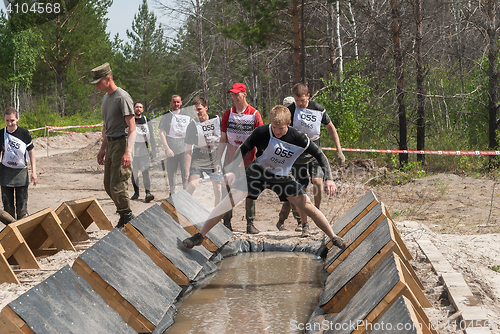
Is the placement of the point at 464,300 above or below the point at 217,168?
below

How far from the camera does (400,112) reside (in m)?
13.4

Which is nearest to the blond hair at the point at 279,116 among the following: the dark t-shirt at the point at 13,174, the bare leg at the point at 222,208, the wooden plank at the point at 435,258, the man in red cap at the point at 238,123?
the bare leg at the point at 222,208

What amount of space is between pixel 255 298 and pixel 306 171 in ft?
7.56

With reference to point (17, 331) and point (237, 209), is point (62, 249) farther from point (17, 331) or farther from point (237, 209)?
point (237, 209)

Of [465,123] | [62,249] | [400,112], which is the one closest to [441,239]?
[62,249]

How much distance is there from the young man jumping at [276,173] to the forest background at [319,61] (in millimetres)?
8438

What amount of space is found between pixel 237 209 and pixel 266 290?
16.5ft

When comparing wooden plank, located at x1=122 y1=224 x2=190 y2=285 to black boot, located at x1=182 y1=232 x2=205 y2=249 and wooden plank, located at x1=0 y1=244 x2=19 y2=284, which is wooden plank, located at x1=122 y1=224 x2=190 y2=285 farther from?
wooden plank, located at x1=0 y1=244 x2=19 y2=284

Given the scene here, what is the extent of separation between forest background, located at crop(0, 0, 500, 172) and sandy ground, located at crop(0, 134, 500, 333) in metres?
2.16

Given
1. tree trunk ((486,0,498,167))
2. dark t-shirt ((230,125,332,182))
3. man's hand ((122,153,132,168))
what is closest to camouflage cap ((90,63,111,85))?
man's hand ((122,153,132,168))

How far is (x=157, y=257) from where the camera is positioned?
4.51 m

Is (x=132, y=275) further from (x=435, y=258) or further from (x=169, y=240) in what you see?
(x=435, y=258)

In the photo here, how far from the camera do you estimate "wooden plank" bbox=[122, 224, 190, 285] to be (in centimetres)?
450

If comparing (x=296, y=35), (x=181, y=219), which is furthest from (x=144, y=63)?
(x=181, y=219)
